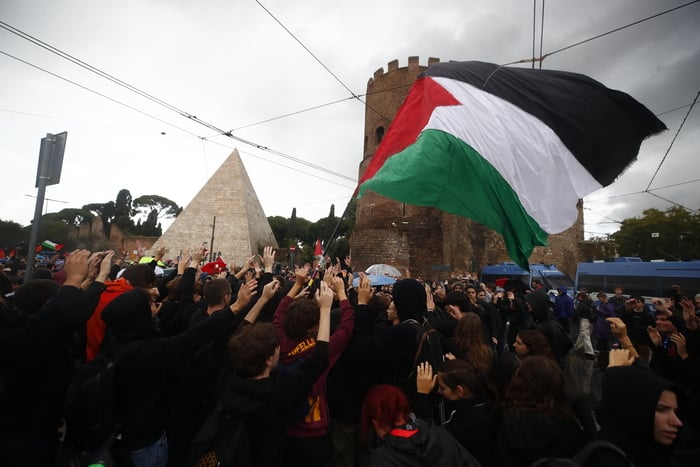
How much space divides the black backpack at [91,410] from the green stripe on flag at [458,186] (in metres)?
2.82

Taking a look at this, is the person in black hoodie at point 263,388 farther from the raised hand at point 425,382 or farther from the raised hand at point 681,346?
the raised hand at point 681,346

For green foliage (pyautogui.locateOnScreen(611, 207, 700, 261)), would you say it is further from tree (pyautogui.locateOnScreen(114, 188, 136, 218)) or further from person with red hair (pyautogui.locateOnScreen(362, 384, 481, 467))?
tree (pyautogui.locateOnScreen(114, 188, 136, 218))

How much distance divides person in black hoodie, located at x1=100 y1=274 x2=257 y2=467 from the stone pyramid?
26278mm

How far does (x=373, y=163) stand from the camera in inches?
171

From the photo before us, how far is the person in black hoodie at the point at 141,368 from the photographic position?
5.73 ft

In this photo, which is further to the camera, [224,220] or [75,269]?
[224,220]

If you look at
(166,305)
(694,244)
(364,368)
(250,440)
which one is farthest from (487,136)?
(694,244)

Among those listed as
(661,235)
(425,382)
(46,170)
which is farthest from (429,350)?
(661,235)

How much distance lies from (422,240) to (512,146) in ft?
56.3

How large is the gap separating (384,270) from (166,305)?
23.3 feet

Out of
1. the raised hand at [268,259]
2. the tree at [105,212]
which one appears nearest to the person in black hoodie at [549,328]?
the raised hand at [268,259]

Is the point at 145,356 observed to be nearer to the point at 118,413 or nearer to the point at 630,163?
the point at 118,413

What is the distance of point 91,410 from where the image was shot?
1657 mm

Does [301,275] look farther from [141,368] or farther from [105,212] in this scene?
[105,212]
